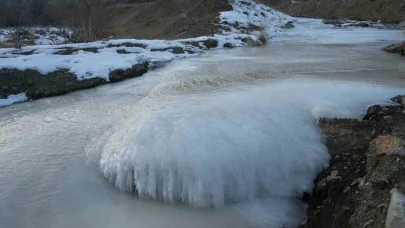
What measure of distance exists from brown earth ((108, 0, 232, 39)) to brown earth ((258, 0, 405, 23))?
47.8 feet

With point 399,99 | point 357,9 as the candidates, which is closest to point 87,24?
point 399,99

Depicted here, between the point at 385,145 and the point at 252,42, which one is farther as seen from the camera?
the point at 252,42

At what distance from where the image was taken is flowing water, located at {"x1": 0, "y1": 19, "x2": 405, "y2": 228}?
366cm

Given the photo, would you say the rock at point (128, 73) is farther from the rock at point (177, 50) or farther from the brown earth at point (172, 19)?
the brown earth at point (172, 19)

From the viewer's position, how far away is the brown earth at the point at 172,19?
18.6 meters

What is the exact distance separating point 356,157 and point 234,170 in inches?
54.0

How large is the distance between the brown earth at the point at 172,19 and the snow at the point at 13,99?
408 inches

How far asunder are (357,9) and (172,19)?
18.0m

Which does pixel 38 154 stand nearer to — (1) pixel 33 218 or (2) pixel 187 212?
(1) pixel 33 218

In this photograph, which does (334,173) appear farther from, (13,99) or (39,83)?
(39,83)

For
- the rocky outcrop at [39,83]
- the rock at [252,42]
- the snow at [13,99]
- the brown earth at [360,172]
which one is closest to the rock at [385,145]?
the brown earth at [360,172]

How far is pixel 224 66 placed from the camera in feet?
30.4

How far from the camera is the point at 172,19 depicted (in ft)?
93.4

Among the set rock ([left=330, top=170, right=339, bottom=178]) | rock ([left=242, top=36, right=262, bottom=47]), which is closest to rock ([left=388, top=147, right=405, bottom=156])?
rock ([left=330, top=170, right=339, bottom=178])
